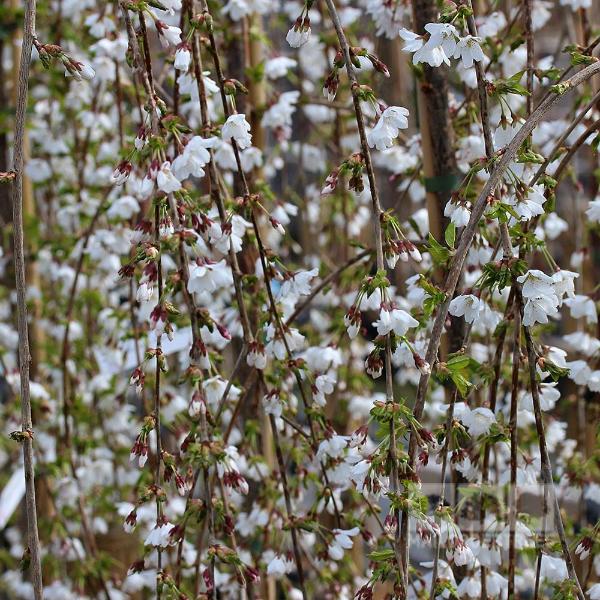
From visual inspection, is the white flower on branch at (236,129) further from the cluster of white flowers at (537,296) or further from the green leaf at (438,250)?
the cluster of white flowers at (537,296)

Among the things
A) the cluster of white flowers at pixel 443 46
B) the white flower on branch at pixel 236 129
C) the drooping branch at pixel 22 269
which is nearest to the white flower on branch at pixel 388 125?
the cluster of white flowers at pixel 443 46

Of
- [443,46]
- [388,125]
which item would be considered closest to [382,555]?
[388,125]

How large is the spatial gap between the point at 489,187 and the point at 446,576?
643mm

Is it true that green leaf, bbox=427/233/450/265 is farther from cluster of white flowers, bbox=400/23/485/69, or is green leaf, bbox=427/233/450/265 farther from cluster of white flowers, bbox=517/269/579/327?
cluster of white flowers, bbox=400/23/485/69

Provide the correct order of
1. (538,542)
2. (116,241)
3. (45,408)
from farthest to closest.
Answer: (45,408) < (116,241) < (538,542)

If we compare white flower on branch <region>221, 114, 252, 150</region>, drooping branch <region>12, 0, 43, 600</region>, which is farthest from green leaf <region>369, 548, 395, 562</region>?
white flower on branch <region>221, 114, 252, 150</region>

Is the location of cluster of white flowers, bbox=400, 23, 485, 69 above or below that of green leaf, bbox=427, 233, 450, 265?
above

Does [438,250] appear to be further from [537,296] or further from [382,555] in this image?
[382,555]

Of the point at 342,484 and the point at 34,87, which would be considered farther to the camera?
the point at 34,87

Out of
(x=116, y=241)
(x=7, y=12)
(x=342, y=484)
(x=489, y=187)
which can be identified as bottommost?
(x=342, y=484)

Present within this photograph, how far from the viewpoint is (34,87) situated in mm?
3373

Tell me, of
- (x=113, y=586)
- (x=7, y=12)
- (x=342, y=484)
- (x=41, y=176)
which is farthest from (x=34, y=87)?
(x=342, y=484)

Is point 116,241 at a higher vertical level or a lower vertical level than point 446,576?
higher

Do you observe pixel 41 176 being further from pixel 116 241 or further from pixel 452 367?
pixel 452 367
